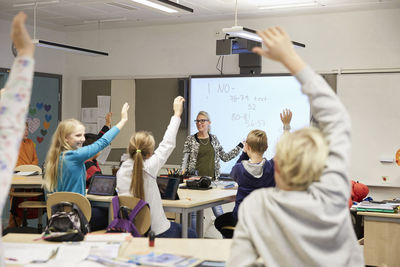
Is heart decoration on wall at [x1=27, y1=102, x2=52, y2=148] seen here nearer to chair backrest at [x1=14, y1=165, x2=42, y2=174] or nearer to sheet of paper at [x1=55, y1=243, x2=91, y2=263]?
chair backrest at [x1=14, y1=165, x2=42, y2=174]

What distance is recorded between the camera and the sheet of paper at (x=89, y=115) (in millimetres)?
8156

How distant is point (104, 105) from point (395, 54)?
428cm

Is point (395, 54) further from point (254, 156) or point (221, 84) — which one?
point (254, 156)

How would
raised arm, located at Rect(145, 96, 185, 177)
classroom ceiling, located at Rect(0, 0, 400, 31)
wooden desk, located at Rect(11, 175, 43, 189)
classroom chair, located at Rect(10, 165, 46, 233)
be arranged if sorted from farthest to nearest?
1. classroom ceiling, located at Rect(0, 0, 400, 31)
2. classroom chair, located at Rect(10, 165, 46, 233)
3. wooden desk, located at Rect(11, 175, 43, 189)
4. raised arm, located at Rect(145, 96, 185, 177)

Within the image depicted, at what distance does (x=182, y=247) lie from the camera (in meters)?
2.20

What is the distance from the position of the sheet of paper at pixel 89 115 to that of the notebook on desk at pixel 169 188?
4.13 m

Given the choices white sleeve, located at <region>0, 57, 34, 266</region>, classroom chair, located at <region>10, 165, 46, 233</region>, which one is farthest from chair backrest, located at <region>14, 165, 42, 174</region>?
white sleeve, located at <region>0, 57, 34, 266</region>

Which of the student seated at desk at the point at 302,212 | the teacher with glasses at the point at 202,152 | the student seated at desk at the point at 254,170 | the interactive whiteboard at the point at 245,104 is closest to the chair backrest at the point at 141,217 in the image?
the student seated at desk at the point at 254,170

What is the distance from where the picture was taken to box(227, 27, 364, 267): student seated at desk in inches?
54.6

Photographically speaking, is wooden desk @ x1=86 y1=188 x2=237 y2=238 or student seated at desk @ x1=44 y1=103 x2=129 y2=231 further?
wooden desk @ x1=86 y1=188 x2=237 y2=238

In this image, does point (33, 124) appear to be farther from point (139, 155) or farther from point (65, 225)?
point (65, 225)

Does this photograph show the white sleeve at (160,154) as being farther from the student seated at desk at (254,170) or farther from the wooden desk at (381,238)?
the wooden desk at (381,238)

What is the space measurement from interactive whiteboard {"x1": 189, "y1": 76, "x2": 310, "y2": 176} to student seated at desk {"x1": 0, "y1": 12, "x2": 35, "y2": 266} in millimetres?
5460

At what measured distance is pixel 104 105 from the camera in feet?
26.5
